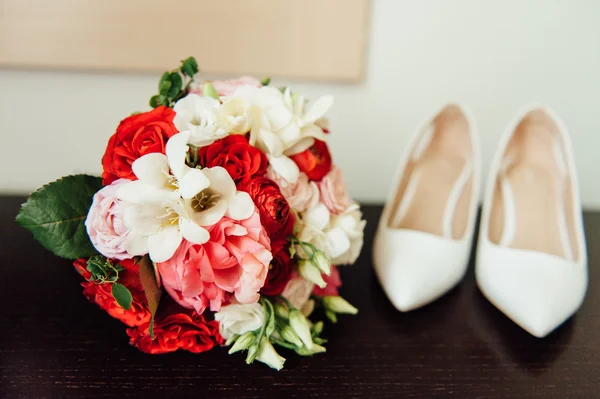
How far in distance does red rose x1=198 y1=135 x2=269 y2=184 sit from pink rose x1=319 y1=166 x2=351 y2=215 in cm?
10

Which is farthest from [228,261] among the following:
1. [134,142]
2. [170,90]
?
[170,90]

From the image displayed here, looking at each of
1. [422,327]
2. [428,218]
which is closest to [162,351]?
[422,327]

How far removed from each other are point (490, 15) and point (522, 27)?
0.22 ft

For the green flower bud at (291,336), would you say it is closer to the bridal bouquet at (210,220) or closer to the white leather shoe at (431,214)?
the bridal bouquet at (210,220)

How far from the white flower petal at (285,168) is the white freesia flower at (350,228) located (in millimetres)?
90

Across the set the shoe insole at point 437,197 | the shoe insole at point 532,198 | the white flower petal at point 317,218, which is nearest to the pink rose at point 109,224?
the white flower petal at point 317,218

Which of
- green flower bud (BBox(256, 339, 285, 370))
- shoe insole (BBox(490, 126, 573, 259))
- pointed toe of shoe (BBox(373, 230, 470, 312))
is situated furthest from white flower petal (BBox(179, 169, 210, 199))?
shoe insole (BBox(490, 126, 573, 259))

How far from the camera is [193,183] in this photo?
1.39 feet

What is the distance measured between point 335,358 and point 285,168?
25 cm

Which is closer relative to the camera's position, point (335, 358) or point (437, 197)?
point (335, 358)

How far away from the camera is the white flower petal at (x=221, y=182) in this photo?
0.45m

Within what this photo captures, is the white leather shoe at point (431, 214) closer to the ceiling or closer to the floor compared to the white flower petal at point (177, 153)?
closer to the floor

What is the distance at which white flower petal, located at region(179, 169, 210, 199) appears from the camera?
423mm

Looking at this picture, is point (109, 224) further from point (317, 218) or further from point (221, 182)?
point (317, 218)
